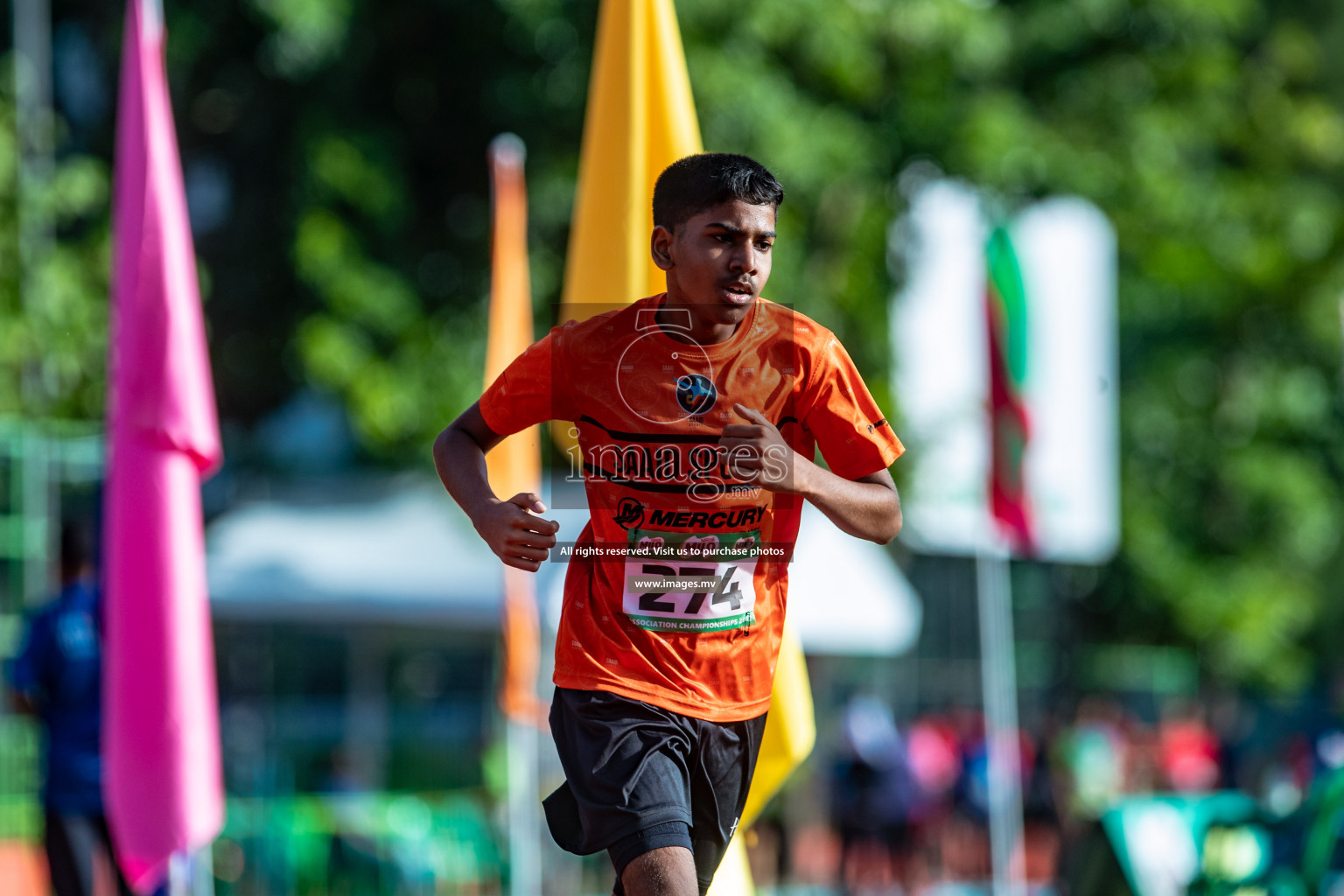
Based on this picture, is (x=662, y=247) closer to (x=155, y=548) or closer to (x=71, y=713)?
(x=155, y=548)

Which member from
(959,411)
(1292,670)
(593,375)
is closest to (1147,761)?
(1292,670)

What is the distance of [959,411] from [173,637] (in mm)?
10635

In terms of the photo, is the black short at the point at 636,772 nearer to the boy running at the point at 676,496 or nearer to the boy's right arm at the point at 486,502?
the boy running at the point at 676,496

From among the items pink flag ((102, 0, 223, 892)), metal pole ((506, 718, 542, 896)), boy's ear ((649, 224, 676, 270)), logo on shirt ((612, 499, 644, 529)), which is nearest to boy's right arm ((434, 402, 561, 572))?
logo on shirt ((612, 499, 644, 529))

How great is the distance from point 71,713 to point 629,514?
13.3ft

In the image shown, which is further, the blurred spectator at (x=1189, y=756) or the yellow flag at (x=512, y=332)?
the blurred spectator at (x=1189, y=756)

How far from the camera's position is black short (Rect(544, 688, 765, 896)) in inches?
117

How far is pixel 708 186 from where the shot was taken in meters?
2.86

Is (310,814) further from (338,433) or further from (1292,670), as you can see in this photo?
(1292,670)

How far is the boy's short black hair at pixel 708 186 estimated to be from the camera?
112 inches

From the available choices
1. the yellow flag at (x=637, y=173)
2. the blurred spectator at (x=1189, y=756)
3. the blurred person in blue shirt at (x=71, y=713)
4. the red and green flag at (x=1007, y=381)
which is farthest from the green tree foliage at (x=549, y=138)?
the yellow flag at (x=637, y=173)

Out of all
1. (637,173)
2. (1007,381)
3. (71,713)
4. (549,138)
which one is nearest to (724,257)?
(637,173)

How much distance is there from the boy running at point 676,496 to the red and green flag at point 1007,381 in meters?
6.90

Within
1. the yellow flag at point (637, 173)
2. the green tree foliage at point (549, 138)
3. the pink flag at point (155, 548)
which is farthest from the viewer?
the green tree foliage at point (549, 138)
